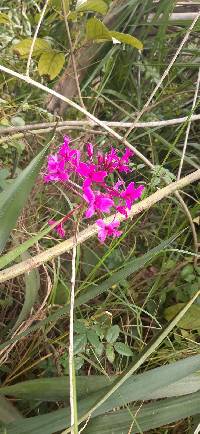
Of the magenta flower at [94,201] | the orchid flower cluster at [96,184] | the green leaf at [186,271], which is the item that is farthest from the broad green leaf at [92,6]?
the green leaf at [186,271]

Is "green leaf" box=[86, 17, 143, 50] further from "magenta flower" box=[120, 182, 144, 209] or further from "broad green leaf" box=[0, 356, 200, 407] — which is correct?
"broad green leaf" box=[0, 356, 200, 407]

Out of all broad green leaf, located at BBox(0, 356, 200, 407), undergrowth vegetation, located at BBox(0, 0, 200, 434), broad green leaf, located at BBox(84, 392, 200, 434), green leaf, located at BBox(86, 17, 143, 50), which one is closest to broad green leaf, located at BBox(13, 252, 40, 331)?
undergrowth vegetation, located at BBox(0, 0, 200, 434)

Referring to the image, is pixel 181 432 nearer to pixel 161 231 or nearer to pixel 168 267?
pixel 168 267

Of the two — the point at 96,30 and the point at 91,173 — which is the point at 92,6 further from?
the point at 91,173

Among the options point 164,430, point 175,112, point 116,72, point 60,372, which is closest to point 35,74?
point 116,72

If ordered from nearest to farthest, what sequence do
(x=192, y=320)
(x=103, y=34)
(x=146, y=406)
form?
(x=146, y=406)
(x=103, y=34)
(x=192, y=320)

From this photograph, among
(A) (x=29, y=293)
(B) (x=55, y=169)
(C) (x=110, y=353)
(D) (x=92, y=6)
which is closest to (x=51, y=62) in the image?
(D) (x=92, y=6)
